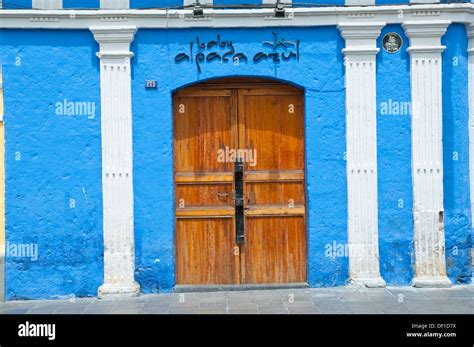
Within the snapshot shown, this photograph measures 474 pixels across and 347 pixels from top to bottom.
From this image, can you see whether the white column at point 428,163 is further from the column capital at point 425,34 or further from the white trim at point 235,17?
the white trim at point 235,17

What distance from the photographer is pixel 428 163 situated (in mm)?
9359

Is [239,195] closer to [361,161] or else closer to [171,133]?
[171,133]

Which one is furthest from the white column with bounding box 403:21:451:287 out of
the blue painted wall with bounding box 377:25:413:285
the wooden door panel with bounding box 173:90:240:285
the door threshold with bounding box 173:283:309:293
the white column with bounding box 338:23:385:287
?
the wooden door panel with bounding box 173:90:240:285

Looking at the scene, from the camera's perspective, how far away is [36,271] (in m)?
9.20

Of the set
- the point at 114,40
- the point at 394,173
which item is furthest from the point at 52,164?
the point at 394,173

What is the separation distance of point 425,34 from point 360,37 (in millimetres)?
907

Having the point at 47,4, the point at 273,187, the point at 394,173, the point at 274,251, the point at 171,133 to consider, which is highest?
the point at 47,4

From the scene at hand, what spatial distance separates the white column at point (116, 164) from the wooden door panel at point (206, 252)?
28.3 inches

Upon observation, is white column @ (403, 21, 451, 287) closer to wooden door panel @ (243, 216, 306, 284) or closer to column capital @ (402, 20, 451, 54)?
column capital @ (402, 20, 451, 54)

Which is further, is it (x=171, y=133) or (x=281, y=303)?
(x=171, y=133)

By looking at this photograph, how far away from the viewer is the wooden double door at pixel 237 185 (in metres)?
9.47

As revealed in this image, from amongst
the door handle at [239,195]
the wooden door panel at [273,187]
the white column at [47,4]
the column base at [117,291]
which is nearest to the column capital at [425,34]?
the wooden door panel at [273,187]

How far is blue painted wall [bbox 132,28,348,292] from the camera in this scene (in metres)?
9.28

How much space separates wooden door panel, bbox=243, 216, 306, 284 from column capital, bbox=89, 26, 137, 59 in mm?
2895
